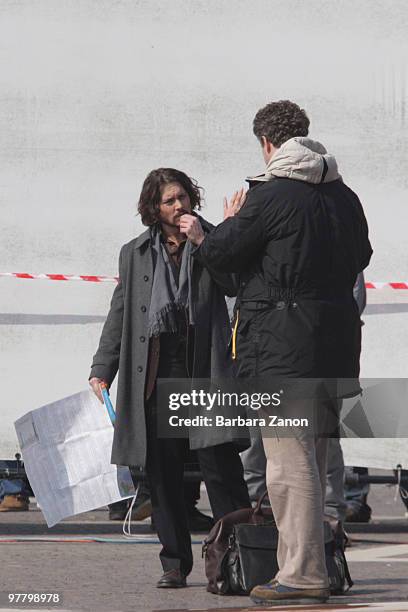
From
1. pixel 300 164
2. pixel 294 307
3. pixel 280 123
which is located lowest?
pixel 294 307

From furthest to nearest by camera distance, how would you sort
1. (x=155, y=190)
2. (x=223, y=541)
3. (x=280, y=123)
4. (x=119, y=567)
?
1. (x=119, y=567)
2. (x=155, y=190)
3. (x=223, y=541)
4. (x=280, y=123)

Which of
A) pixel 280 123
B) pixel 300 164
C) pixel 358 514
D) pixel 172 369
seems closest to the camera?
pixel 300 164

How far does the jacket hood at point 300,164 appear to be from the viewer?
5809mm

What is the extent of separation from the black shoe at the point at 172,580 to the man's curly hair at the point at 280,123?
5.77 feet

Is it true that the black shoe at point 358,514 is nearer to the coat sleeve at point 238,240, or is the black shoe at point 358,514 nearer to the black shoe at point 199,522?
the black shoe at point 199,522

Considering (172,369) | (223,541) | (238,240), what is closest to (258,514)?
(223,541)

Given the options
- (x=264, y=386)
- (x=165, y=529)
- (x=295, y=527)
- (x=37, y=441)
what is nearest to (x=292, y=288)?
(x=264, y=386)

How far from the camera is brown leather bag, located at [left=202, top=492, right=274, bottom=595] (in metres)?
6.21

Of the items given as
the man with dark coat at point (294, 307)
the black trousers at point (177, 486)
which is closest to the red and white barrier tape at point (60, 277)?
the black trousers at point (177, 486)

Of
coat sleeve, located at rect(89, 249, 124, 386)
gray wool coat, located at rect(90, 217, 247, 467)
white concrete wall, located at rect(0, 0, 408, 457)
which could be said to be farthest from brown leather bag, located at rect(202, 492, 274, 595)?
white concrete wall, located at rect(0, 0, 408, 457)

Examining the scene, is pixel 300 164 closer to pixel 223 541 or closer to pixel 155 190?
pixel 155 190

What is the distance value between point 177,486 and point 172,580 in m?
0.40

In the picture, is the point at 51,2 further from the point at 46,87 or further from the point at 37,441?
the point at 37,441

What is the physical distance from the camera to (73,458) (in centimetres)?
727
